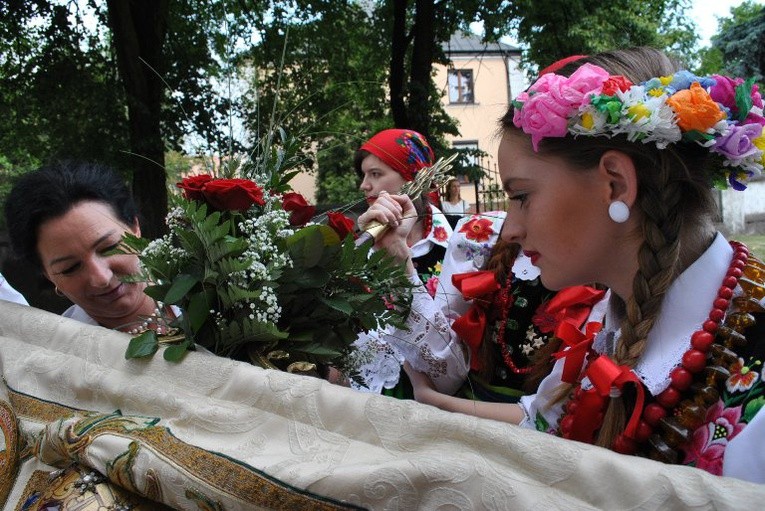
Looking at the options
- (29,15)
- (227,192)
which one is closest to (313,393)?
(227,192)

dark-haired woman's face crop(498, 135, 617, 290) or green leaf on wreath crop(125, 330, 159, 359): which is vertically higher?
dark-haired woman's face crop(498, 135, 617, 290)

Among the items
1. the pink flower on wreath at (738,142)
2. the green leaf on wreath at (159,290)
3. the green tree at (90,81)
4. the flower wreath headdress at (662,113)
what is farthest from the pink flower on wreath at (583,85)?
the green tree at (90,81)

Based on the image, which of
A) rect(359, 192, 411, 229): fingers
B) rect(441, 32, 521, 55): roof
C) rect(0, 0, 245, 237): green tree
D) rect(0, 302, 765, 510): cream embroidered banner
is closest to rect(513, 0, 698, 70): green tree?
rect(441, 32, 521, 55): roof

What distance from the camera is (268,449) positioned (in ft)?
4.07

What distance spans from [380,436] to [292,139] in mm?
970

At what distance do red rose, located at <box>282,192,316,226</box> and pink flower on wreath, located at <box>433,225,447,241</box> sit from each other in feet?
5.84

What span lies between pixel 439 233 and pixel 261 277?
6.87 feet

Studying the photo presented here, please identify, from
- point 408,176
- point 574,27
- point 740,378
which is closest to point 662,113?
point 740,378

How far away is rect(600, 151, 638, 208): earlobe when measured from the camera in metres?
1.39

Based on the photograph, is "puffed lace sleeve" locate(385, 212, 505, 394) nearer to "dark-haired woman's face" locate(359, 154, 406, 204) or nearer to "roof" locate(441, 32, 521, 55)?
"dark-haired woman's face" locate(359, 154, 406, 204)

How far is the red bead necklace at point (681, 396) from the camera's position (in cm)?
129

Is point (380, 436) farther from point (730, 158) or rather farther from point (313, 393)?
point (730, 158)

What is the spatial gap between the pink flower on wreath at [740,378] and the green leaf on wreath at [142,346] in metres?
1.10

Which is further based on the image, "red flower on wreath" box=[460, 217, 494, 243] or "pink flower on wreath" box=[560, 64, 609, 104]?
"red flower on wreath" box=[460, 217, 494, 243]
